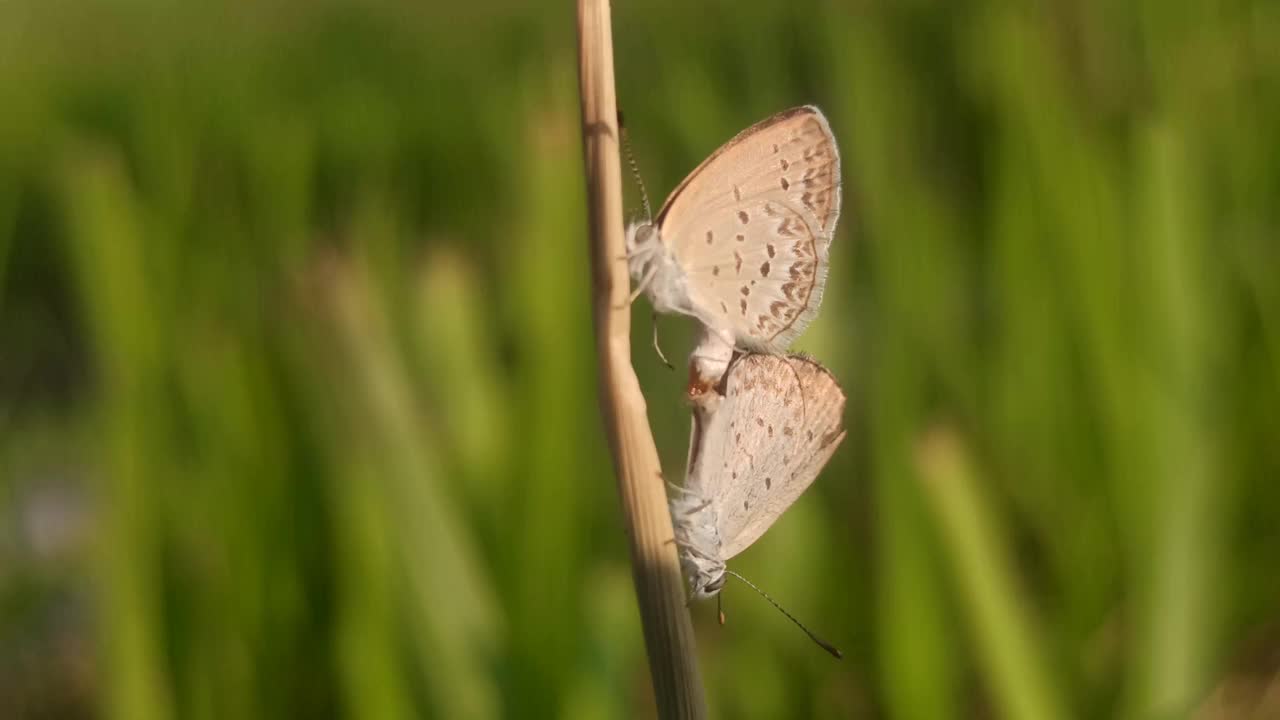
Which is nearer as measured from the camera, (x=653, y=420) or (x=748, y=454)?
(x=748, y=454)

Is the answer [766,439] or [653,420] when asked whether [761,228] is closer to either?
[766,439]

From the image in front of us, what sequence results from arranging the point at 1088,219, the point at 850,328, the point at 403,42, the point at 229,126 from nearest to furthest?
the point at 1088,219 → the point at 850,328 → the point at 229,126 → the point at 403,42

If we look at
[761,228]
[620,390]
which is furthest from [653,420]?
[620,390]

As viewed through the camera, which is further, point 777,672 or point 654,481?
point 777,672

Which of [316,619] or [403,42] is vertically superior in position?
[403,42]

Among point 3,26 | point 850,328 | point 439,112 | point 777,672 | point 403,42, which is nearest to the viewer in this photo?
point 777,672

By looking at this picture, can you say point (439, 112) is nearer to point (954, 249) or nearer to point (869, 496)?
point (954, 249)

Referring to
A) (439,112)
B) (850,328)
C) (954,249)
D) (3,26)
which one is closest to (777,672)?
(850,328)
